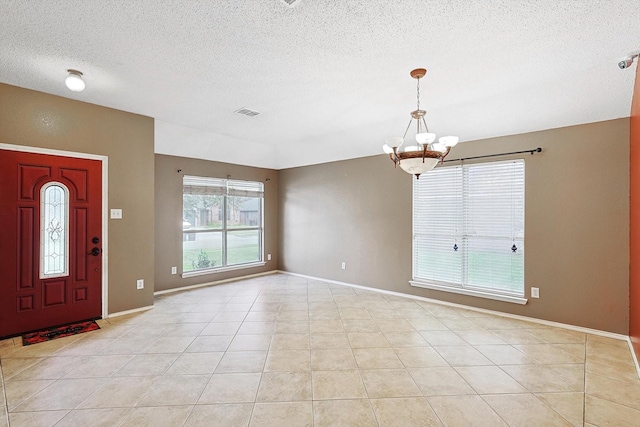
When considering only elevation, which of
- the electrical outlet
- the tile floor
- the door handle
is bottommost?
the tile floor

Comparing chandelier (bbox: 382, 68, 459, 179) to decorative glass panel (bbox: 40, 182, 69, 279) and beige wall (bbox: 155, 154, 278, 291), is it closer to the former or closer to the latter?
decorative glass panel (bbox: 40, 182, 69, 279)

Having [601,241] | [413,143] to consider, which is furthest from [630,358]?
[413,143]

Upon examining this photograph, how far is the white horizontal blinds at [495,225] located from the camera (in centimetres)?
390

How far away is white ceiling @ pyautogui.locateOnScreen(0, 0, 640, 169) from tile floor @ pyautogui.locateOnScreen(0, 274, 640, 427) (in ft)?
8.71

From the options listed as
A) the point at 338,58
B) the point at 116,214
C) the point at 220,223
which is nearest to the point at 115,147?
the point at 116,214

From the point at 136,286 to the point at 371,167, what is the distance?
4082 millimetres

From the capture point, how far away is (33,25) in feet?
7.11

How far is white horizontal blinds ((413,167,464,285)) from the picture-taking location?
4.40 meters

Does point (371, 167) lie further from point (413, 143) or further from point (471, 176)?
point (471, 176)

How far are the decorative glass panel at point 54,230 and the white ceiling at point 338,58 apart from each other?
115 centimetres

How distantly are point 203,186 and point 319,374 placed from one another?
4.21 metres

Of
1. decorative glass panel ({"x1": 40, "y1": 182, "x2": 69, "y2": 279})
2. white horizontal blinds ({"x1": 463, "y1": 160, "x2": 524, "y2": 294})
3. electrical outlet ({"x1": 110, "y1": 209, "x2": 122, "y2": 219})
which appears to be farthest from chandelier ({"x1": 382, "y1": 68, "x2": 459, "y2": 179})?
decorative glass panel ({"x1": 40, "y1": 182, "x2": 69, "y2": 279})

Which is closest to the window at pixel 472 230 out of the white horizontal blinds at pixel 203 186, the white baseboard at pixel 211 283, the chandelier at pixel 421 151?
the chandelier at pixel 421 151

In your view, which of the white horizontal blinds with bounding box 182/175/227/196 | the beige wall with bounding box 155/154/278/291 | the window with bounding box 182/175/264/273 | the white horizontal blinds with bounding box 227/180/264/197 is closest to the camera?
the beige wall with bounding box 155/154/278/291
